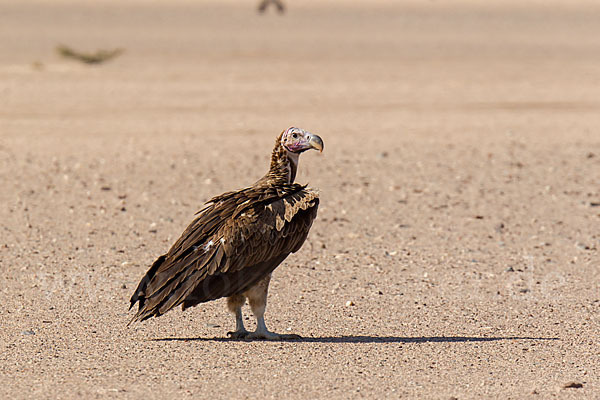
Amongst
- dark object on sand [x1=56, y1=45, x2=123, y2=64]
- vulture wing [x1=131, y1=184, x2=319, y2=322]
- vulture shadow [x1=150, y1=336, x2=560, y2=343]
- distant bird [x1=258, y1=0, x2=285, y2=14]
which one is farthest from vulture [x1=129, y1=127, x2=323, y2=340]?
distant bird [x1=258, y1=0, x2=285, y2=14]

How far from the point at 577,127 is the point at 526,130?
998 millimetres

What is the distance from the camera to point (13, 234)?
33.3ft

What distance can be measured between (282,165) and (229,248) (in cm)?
90

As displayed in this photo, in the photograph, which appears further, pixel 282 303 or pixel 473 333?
pixel 282 303

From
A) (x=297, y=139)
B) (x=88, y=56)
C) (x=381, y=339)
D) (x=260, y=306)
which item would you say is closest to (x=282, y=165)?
(x=297, y=139)

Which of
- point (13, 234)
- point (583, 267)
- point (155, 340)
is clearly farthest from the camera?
point (13, 234)

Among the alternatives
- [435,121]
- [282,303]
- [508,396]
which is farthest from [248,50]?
[508,396]

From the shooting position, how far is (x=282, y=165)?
723cm

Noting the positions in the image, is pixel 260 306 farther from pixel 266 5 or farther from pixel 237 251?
pixel 266 5

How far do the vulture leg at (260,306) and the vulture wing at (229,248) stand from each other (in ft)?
0.43

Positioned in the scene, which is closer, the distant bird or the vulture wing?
the vulture wing

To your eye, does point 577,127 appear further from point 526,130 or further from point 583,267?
point 583,267

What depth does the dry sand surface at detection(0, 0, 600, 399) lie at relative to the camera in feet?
Result: 20.9

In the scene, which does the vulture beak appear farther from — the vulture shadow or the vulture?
the vulture shadow
